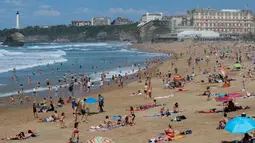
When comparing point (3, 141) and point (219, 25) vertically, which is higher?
point (219, 25)

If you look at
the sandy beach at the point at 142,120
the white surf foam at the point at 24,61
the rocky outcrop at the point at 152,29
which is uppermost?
the rocky outcrop at the point at 152,29

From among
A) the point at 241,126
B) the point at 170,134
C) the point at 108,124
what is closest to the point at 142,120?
the point at 108,124

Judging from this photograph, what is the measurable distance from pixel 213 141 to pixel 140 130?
347 centimetres

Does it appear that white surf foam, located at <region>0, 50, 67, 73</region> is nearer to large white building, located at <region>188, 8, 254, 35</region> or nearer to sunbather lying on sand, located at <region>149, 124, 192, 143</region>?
sunbather lying on sand, located at <region>149, 124, 192, 143</region>

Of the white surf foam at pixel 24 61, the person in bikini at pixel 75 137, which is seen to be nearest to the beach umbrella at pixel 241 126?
the person in bikini at pixel 75 137

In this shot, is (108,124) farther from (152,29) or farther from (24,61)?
(152,29)

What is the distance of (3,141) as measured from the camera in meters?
14.0

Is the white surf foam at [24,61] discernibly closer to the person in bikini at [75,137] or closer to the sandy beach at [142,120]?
the sandy beach at [142,120]

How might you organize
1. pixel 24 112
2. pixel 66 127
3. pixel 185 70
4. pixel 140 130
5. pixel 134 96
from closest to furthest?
pixel 140 130 → pixel 66 127 → pixel 24 112 → pixel 134 96 → pixel 185 70

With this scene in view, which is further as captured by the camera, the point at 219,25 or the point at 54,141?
the point at 219,25

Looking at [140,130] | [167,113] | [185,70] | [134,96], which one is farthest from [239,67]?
[140,130]

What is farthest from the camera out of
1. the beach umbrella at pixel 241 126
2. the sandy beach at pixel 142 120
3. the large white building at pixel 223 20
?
the large white building at pixel 223 20

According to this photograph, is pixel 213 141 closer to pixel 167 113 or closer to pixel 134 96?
pixel 167 113

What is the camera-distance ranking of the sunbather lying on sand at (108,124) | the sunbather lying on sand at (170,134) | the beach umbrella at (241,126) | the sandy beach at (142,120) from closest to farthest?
the beach umbrella at (241,126) → the sunbather lying on sand at (170,134) → the sandy beach at (142,120) → the sunbather lying on sand at (108,124)
